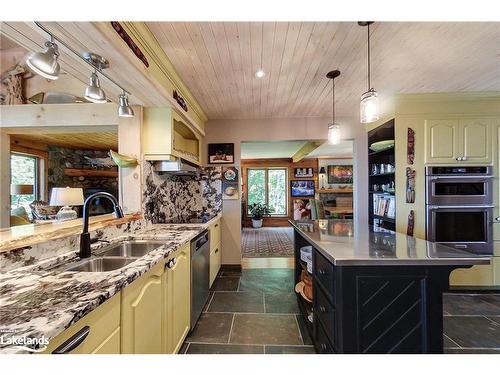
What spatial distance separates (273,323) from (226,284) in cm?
109

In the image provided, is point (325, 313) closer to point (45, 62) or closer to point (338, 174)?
point (45, 62)

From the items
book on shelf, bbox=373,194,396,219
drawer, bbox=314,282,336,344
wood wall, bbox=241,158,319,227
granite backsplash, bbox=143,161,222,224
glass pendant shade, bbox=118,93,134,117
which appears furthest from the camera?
wood wall, bbox=241,158,319,227

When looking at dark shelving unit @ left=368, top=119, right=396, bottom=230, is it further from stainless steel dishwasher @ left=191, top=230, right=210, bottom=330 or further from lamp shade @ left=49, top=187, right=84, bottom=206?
lamp shade @ left=49, top=187, right=84, bottom=206

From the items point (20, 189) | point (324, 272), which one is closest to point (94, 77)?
point (324, 272)

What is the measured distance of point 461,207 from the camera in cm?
276

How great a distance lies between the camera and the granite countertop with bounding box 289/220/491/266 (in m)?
1.19

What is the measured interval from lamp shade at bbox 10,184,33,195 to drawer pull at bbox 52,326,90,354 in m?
3.70

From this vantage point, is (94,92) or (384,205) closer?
(94,92)

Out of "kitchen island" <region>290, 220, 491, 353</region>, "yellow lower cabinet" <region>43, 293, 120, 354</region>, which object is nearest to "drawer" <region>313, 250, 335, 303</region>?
"kitchen island" <region>290, 220, 491, 353</region>

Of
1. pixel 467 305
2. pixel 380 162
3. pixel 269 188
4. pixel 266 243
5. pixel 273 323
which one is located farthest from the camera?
pixel 269 188

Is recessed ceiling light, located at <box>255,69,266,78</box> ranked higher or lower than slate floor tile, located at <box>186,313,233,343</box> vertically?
higher

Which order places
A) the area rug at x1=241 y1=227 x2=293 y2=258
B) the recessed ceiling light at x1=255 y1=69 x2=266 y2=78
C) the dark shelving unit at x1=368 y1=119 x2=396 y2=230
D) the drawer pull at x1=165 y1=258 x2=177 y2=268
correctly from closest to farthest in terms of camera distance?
1. the drawer pull at x1=165 y1=258 x2=177 y2=268
2. the recessed ceiling light at x1=255 y1=69 x2=266 y2=78
3. the dark shelving unit at x1=368 y1=119 x2=396 y2=230
4. the area rug at x1=241 y1=227 x2=293 y2=258

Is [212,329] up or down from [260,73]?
down

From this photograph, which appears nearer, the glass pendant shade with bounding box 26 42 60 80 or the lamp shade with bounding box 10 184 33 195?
the glass pendant shade with bounding box 26 42 60 80
